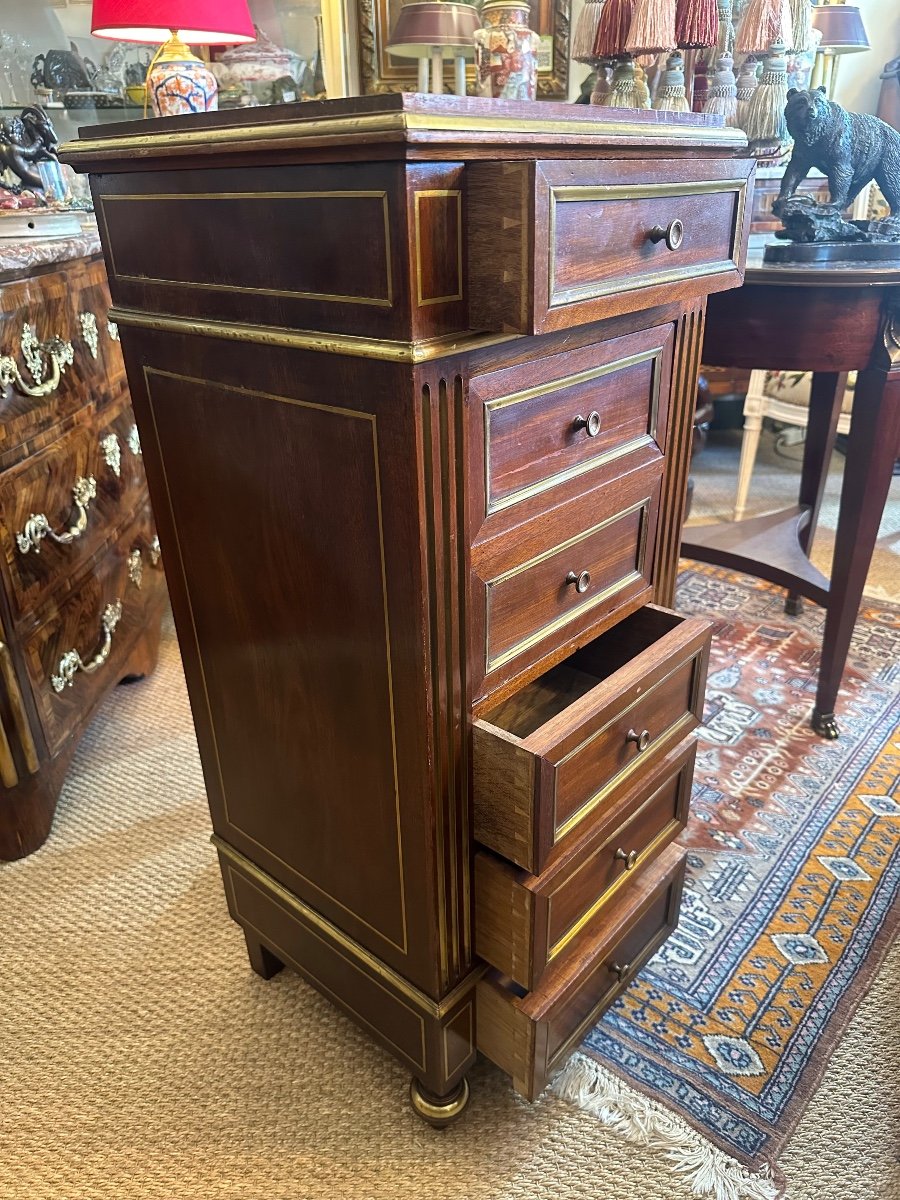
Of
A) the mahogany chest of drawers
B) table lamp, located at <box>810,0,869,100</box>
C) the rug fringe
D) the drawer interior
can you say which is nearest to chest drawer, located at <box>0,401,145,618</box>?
the mahogany chest of drawers

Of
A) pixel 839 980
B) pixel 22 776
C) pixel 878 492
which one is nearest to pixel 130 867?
pixel 22 776

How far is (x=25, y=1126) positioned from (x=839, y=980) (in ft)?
3.09

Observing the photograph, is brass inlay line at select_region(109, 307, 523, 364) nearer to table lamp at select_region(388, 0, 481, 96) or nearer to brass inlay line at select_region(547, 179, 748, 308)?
brass inlay line at select_region(547, 179, 748, 308)

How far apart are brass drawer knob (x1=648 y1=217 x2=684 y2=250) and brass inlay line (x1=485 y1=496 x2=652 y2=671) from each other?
25 centimetres

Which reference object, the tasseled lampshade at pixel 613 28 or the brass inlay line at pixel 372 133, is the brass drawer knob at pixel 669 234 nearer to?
the brass inlay line at pixel 372 133

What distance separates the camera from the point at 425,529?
603 mm

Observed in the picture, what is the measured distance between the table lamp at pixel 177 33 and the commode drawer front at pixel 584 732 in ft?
2.43

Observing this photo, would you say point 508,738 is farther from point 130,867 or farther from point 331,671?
point 130,867

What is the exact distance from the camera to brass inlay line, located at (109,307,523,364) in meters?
0.55

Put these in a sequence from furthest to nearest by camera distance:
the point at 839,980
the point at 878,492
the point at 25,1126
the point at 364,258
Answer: the point at 878,492 < the point at 839,980 < the point at 25,1126 < the point at 364,258

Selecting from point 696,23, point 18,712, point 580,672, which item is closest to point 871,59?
point 696,23

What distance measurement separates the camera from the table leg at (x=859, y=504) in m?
1.26

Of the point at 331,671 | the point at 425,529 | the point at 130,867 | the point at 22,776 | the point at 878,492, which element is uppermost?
the point at 425,529

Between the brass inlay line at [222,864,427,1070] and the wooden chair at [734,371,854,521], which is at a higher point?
the wooden chair at [734,371,854,521]
